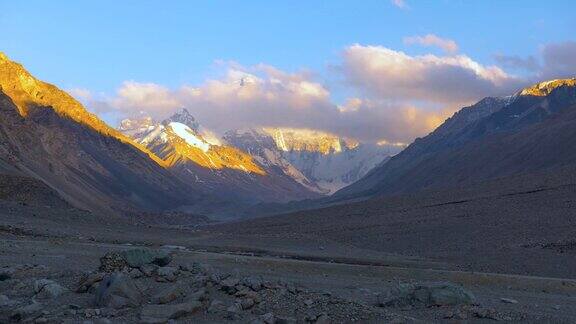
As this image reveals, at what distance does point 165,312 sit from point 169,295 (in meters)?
0.86

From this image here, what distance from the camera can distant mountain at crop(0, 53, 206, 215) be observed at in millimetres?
Answer: 104188

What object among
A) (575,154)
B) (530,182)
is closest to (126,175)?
(575,154)

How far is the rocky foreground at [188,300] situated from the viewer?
1397 centimetres

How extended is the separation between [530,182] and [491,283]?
→ 54.9 meters

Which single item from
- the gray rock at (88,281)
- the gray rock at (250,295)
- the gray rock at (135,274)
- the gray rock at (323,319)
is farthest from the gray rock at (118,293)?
the gray rock at (323,319)

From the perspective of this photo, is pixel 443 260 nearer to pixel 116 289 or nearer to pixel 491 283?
pixel 491 283

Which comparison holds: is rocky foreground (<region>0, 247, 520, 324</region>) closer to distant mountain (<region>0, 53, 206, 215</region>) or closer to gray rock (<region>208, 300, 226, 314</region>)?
gray rock (<region>208, 300, 226, 314</region>)

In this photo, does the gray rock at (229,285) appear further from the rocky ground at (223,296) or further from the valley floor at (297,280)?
the valley floor at (297,280)

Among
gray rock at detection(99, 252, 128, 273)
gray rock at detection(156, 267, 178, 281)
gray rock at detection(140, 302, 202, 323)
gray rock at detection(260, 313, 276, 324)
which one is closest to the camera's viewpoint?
gray rock at detection(260, 313, 276, 324)

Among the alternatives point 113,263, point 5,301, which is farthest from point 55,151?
point 5,301

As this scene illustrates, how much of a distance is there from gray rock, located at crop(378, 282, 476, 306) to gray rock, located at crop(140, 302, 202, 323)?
16.1ft

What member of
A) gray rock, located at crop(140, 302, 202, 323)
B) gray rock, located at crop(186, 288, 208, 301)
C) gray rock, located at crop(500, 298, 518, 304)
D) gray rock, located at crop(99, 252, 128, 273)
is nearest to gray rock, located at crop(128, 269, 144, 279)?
gray rock, located at crop(99, 252, 128, 273)

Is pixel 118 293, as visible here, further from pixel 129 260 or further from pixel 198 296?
pixel 129 260

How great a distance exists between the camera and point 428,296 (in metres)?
16.3
